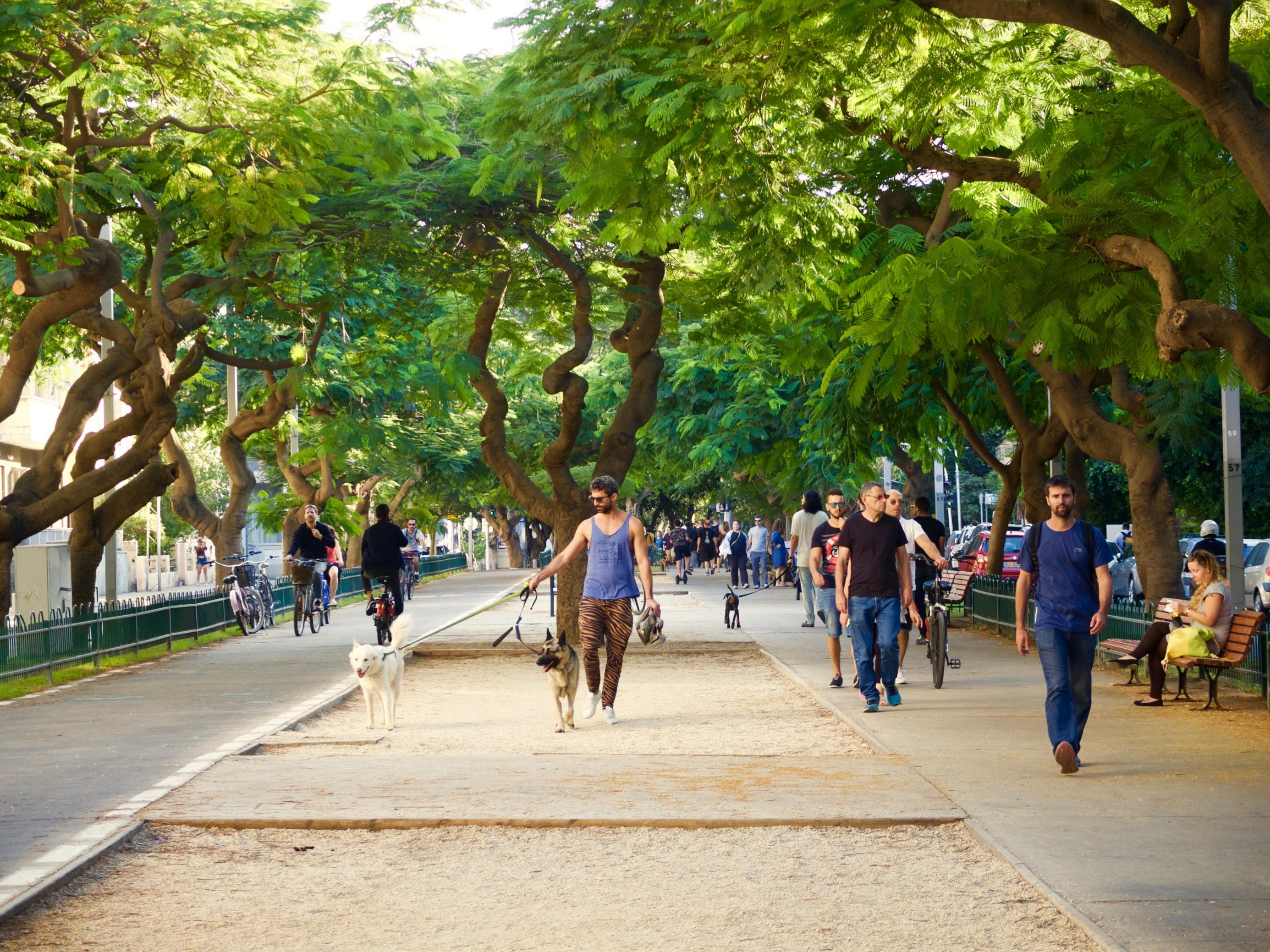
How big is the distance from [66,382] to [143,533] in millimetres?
43319

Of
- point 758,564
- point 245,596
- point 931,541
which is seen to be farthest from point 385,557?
point 758,564

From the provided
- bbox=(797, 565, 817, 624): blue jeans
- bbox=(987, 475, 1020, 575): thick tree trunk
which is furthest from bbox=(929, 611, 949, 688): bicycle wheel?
bbox=(987, 475, 1020, 575): thick tree trunk

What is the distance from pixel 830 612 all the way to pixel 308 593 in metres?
12.2

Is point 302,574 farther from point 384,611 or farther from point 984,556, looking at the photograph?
point 984,556

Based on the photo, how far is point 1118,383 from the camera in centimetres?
1834

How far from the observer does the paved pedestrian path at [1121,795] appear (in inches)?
241

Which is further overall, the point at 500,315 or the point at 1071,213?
the point at 500,315

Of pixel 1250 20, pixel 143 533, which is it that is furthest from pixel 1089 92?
pixel 143 533

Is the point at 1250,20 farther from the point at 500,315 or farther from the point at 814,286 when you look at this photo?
the point at 500,315

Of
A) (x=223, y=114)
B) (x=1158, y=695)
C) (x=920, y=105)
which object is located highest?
(x=223, y=114)

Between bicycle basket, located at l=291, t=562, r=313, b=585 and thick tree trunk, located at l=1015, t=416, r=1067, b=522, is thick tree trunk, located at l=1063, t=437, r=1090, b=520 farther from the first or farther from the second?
bicycle basket, located at l=291, t=562, r=313, b=585

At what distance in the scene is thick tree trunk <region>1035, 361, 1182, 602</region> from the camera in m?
18.0

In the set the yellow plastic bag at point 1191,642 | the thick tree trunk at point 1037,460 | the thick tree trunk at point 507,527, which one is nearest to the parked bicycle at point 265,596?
the thick tree trunk at point 1037,460

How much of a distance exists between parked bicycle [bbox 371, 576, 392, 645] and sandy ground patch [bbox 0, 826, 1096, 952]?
12523 mm
